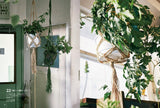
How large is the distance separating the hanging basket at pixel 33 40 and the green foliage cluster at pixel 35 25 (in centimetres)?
3

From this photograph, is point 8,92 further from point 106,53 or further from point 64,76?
point 106,53

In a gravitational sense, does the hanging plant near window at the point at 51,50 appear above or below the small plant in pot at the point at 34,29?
below

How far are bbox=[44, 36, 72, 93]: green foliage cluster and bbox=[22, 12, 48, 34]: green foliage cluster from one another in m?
0.15

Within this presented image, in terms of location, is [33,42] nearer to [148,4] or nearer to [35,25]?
[35,25]

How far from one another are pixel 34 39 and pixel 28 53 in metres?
0.14

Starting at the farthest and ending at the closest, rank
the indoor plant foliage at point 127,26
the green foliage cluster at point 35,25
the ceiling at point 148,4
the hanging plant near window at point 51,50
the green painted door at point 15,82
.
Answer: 1. the ceiling at point 148,4
2. the hanging plant near window at point 51,50
3. the green foliage cluster at point 35,25
4. the green painted door at point 15,82
5. the indoor plant foliage at point 127,26

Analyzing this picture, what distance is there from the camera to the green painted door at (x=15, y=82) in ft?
4.67

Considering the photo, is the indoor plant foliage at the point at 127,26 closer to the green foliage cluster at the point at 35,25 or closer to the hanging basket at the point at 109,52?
the hanging basket at the point at 109,52

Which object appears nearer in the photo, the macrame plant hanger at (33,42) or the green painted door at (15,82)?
the green painted door at (15,82)

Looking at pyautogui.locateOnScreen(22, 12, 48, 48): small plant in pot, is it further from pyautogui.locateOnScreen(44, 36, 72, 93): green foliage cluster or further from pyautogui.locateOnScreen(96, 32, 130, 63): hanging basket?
pyautogui.locateOnScreen(96, 32, 130, 63): hanging basket

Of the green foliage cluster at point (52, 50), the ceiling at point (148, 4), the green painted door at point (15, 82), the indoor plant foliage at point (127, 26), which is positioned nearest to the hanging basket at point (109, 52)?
the indoor plant foliage at point (127, 26)

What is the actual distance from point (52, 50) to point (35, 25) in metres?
0.29

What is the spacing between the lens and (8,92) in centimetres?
145

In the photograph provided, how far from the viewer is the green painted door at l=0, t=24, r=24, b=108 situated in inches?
56.1
